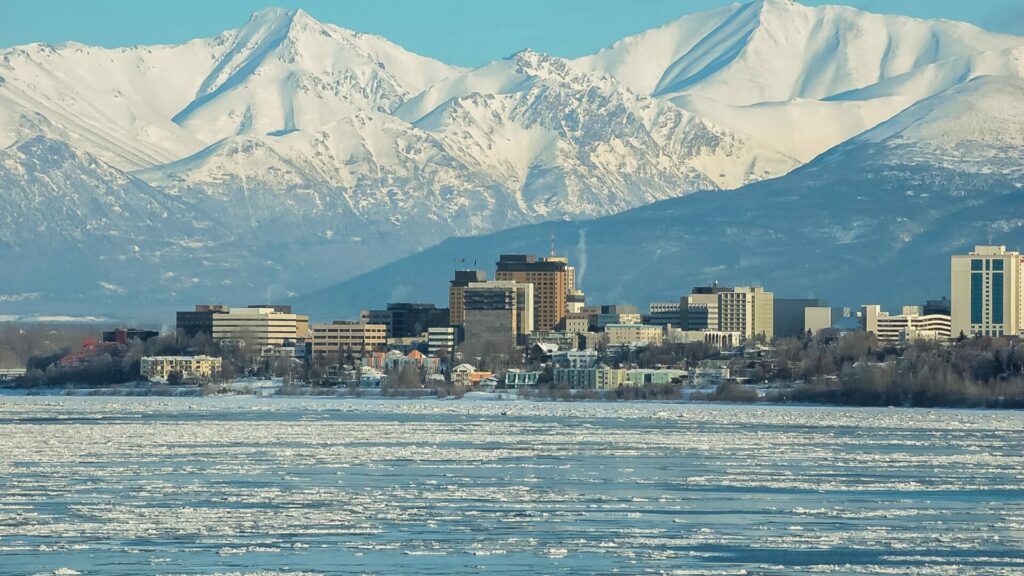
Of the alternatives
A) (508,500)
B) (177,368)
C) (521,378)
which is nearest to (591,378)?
(521,378)

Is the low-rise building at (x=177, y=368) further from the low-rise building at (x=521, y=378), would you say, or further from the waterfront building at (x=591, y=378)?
the waterfront building at (x=591, y=378)

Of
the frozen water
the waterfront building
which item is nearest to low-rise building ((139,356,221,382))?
the waterfront building

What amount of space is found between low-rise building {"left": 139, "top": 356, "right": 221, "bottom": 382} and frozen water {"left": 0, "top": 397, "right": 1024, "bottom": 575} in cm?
8751

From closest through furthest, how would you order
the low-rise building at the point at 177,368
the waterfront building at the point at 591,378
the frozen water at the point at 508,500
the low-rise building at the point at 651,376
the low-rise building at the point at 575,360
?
the frozen water at the point at 508,500
the low-rise building at the point at 651,376
the waterfront building at the point at 591,378
the low-rise building at the point at 575,360
the low-rise building at the point at 177,368

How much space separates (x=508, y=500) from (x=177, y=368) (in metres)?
131

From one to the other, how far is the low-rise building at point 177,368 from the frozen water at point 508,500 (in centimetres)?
8751

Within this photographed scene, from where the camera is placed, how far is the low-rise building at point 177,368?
19088cm

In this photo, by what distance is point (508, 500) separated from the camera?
217 ft

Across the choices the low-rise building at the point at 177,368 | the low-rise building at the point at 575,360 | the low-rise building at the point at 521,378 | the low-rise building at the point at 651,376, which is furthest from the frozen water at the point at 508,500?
the low-rise building at the point at 177,368

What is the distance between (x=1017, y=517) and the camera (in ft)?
205

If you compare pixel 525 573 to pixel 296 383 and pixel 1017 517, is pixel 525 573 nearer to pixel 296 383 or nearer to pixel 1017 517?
pixel 1017 517

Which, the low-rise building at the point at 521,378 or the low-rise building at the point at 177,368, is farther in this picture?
the low-rise building at the point at 177,368

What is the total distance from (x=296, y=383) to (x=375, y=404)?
34.0m

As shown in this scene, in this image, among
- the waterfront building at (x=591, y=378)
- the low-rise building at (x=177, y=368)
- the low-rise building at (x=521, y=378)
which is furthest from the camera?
the low-rise building at (x=177, y=368)
